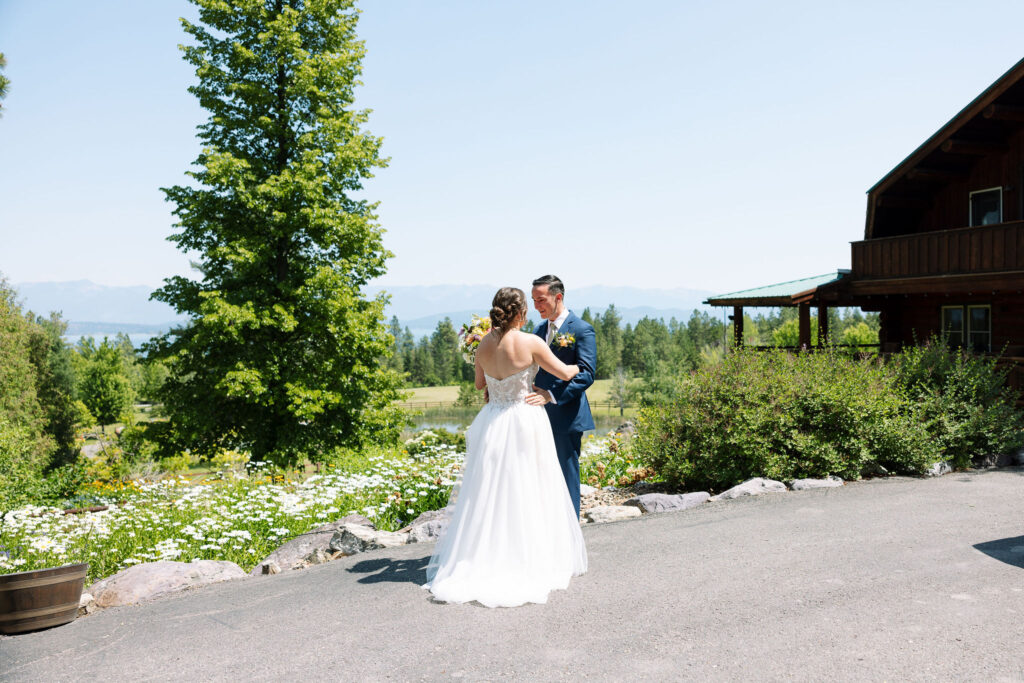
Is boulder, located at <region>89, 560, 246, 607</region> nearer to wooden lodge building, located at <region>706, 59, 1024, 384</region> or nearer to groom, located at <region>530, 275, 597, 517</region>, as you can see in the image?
groom, located at <region>530, 275, 597, 517</region>

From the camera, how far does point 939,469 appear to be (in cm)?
1020

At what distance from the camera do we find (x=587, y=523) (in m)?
8.21

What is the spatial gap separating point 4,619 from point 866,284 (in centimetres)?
1987

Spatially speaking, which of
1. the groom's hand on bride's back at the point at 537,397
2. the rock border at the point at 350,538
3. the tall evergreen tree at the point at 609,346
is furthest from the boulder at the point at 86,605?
A: the tall evergreen tree at the point at 609,346

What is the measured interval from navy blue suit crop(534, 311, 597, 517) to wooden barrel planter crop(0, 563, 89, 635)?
4379 millimetres

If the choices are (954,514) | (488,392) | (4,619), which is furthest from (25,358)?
(954,514)

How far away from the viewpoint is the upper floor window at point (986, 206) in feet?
61.7

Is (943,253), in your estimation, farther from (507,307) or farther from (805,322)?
(507,307)

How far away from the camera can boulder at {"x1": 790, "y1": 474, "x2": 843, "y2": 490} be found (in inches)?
361

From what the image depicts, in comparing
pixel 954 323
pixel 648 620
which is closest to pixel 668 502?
pixel 648 620

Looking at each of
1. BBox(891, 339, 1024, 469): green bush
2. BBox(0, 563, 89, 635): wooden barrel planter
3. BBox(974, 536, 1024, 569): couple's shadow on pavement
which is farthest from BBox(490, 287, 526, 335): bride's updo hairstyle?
BBox(891, 339, 1024, 469): green bush

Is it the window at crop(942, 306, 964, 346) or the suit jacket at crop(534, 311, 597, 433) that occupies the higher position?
the window at crop(942, 306, 964, 346)

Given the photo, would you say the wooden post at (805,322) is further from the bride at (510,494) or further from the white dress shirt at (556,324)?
the bride at (510,494)

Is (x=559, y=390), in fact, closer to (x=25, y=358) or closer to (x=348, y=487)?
(x=348, y=487)
